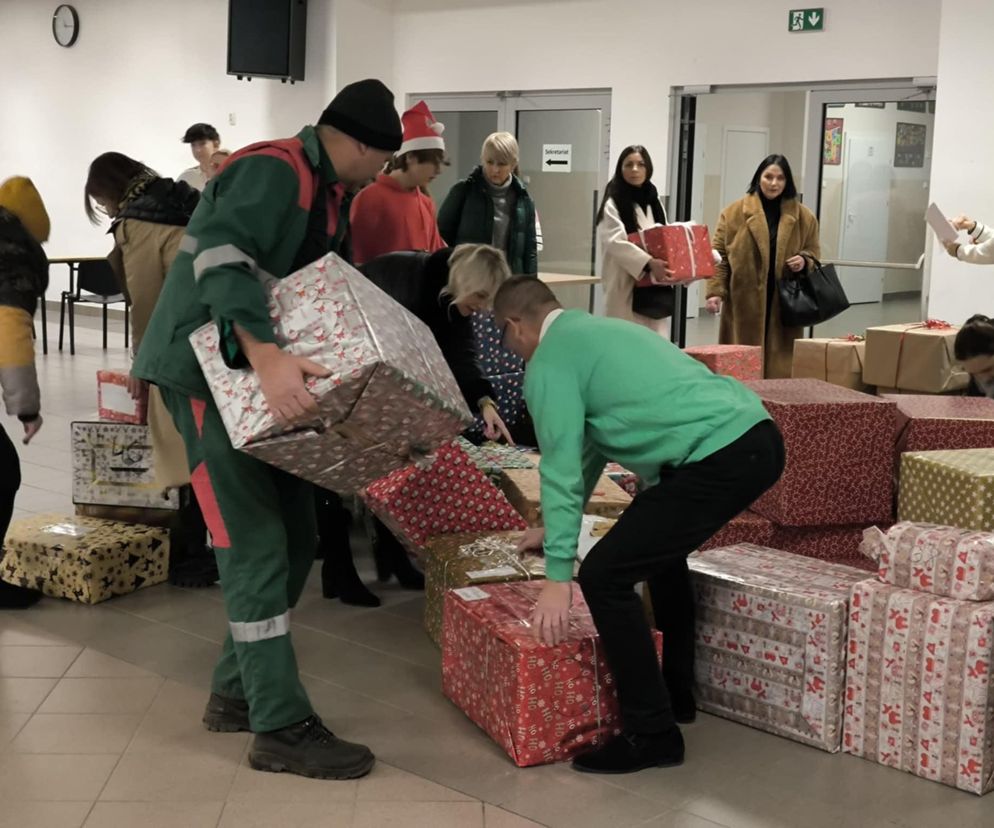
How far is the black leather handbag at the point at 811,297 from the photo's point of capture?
22.0 feet

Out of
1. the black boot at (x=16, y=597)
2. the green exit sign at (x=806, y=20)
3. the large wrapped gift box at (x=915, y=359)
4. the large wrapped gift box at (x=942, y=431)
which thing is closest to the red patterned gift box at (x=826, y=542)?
the large wrapped gift box at (x=942, y=431)

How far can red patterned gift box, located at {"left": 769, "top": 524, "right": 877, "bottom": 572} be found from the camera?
3.90 metres

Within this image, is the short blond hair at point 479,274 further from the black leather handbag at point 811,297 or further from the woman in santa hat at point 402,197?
the black leather handbag at point 811,297

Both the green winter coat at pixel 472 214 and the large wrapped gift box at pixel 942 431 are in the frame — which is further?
the green winter coat at pixel 472 214

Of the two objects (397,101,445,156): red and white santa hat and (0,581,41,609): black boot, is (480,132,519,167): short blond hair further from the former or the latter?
(0,581,41,609): black boot

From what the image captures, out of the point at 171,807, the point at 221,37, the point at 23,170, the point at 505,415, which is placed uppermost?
the point at 221,37

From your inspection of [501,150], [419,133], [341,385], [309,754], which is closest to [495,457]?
[419,133]

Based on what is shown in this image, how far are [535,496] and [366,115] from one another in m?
1.63

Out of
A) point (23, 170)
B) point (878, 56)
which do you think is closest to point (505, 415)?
point (878, 56)

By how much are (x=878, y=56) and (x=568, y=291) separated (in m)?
3.45

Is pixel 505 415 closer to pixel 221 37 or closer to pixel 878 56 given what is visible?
pixel 878 56

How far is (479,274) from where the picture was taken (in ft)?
11.9

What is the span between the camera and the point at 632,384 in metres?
2.82

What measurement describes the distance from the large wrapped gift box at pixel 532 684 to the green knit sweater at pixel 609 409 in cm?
23
